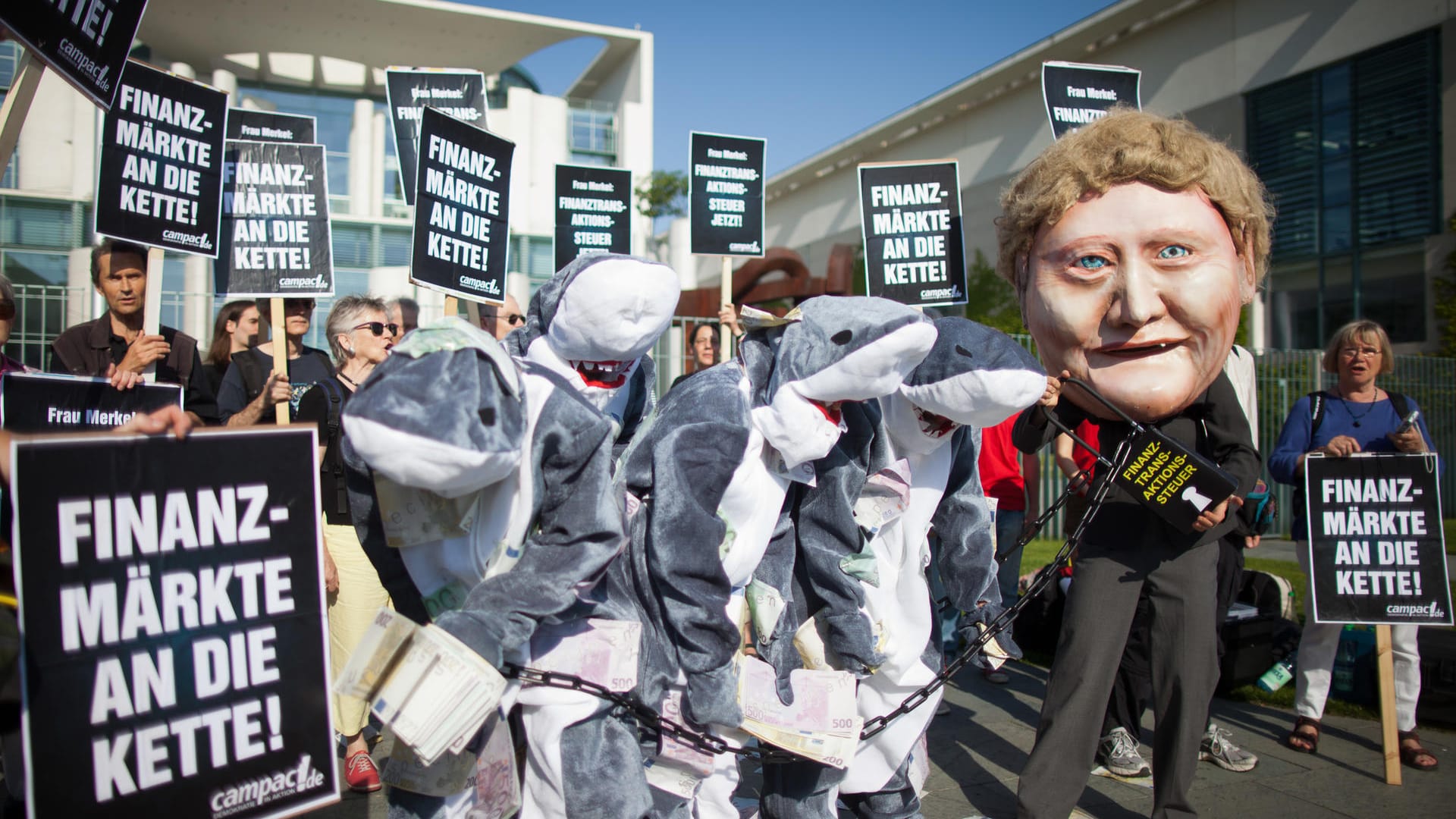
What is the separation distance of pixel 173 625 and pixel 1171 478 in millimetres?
2833

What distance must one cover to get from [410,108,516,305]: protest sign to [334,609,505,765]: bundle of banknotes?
3064 mm

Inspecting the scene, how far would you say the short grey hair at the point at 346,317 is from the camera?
4.25m

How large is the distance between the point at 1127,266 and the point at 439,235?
326cm

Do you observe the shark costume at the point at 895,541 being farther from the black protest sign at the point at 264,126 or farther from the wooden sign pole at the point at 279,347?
the black protest sign at the point at 264,126

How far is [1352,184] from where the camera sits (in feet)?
56.5

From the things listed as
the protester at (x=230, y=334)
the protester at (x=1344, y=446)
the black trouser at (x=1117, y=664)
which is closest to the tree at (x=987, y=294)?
the protester at (x=1344, y=446)

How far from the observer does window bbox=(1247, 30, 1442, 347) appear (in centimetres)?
1617

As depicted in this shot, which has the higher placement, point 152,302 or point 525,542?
point 152,302

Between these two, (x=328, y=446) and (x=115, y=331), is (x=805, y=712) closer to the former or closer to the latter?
(x=328, y=446)

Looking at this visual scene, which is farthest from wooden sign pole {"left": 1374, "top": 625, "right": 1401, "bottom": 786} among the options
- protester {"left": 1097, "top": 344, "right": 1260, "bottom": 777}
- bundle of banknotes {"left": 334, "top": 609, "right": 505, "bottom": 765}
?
bundle of banknotes {"left": 334, "top": 609, "right": 505, "bottom": 765}

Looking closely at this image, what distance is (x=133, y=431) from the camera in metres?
1.95

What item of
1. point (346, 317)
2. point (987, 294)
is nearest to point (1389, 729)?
point (346, 317)

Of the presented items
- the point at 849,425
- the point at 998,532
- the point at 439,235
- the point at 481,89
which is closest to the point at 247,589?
the point at 849,425

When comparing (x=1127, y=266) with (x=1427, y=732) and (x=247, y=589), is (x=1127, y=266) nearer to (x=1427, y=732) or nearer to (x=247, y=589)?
(x=247, y=589)
